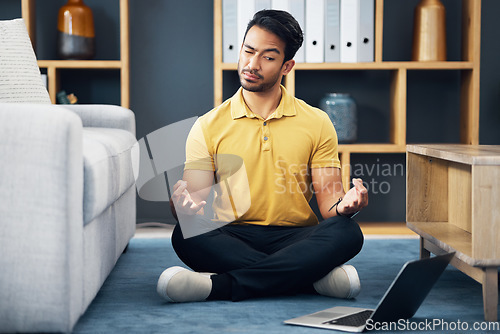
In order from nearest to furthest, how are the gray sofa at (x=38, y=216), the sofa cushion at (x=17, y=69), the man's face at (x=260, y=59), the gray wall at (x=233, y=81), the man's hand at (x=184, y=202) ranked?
the gray sofa at (x=38, y=216)
the man's hand at (x=184, y=202)
the man's face at (x=260, y=59)
the sofa cushion at (x=17, y=69)
the gray wall at (x=233, y=81)

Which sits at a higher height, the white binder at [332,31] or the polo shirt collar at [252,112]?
the white binder at [332,31]

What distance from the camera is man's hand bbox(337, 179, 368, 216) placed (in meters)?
1.52

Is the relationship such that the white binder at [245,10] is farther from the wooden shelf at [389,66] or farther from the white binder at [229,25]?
the wooden shelf at [389,66]

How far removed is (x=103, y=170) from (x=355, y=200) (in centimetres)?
A: 63

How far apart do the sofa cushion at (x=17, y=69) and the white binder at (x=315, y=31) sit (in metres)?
1.18

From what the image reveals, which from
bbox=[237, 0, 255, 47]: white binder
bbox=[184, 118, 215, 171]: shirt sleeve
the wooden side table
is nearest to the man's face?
bbox=[184, 118, 215, 171]: shirt sleeve

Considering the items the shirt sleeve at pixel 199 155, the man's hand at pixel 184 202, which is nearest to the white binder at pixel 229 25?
the shirt sleeve at pixel 199 155

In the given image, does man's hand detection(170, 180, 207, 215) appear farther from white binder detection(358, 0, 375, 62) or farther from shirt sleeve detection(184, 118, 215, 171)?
white binder detection(358, 0, 375, 62)

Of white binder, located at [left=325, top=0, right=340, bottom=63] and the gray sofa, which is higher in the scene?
white binder, located at [left=325, top=0, right=340, bottom=63]

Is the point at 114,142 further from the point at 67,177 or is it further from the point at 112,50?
the point at 112,50

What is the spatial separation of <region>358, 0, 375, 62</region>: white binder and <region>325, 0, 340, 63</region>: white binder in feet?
0.32


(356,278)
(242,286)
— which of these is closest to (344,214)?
(356,278)

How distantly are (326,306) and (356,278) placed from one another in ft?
0.38

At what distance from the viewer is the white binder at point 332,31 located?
2654 millimetres
